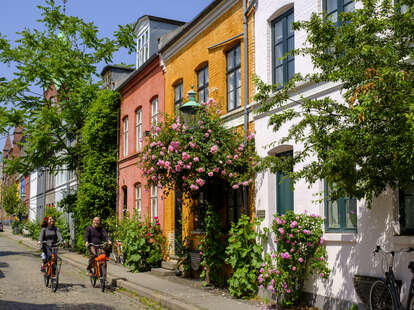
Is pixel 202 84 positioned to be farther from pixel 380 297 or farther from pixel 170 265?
pixel 380 297

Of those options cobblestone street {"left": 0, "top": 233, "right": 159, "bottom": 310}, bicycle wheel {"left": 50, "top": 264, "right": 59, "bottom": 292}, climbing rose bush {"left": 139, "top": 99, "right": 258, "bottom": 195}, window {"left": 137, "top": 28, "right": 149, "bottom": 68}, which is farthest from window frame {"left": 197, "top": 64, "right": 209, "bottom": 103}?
window {"left": 137, "top": 28, "right": 149, "bottom": 68}

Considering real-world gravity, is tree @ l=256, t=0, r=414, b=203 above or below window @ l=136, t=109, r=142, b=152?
below

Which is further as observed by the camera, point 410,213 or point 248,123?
point 248,123

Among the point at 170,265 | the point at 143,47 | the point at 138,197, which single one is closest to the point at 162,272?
the point at 170,265

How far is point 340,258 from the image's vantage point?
8391mm

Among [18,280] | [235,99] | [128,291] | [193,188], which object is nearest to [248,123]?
[235,99]

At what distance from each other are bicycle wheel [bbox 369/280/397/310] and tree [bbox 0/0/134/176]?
59.3ft

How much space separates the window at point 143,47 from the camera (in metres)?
21.5

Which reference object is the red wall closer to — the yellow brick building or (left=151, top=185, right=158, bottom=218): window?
(left=151, top=185, right=158, bottom=218): window

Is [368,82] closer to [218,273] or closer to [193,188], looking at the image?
[193,188]

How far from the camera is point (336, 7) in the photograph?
896 cm

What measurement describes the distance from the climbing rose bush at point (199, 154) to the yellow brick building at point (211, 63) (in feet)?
2.15

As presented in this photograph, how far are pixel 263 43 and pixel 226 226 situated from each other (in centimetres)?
462

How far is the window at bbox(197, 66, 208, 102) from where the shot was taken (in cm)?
1419
